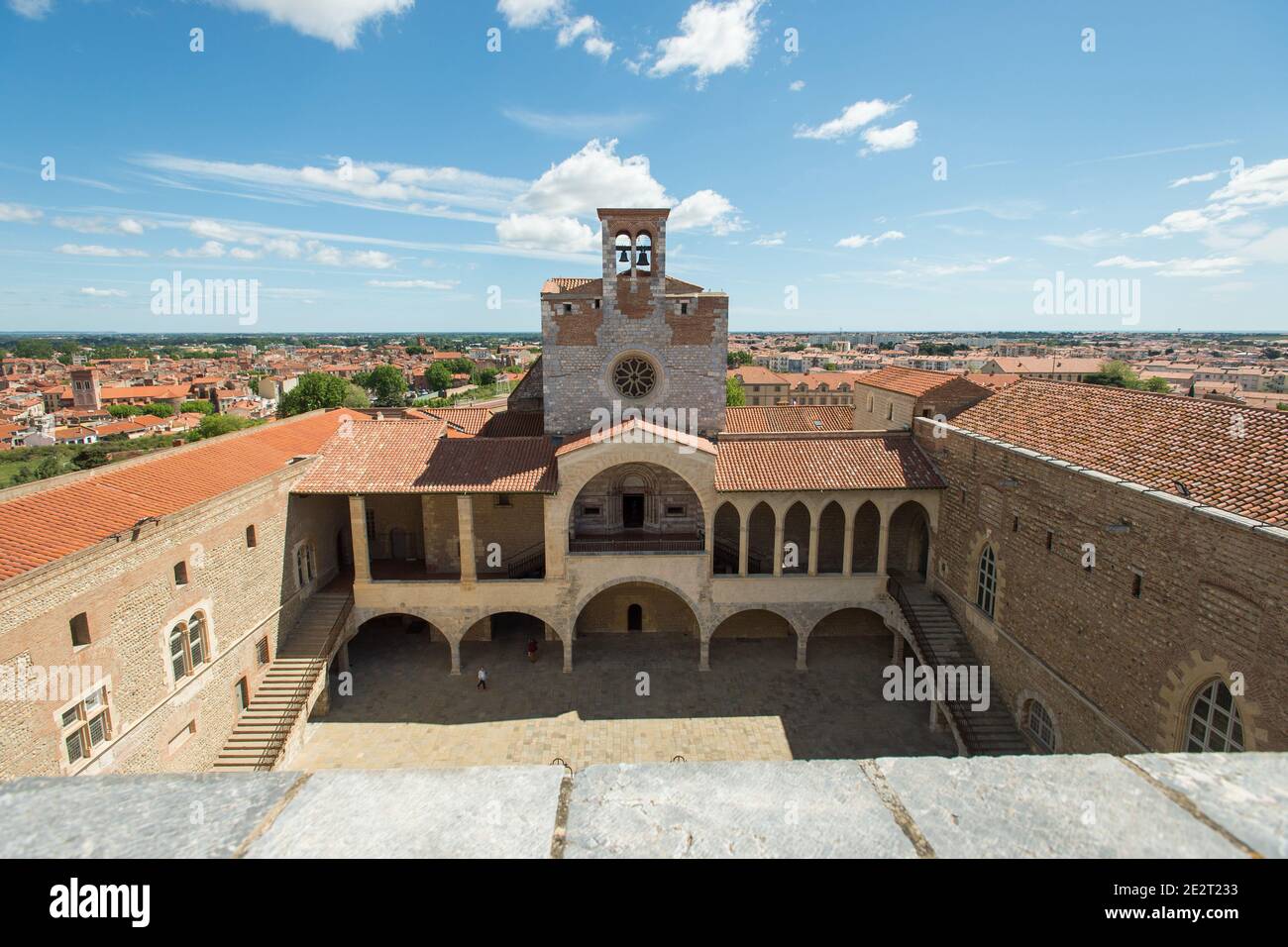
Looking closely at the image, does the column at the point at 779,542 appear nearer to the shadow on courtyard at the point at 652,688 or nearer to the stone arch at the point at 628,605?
the shadow on courtyard at the point at 652,688

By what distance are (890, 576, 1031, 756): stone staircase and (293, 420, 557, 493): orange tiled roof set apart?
40.1ft

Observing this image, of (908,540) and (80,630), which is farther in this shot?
(908,540)

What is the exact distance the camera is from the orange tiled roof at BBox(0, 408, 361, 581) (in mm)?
13531

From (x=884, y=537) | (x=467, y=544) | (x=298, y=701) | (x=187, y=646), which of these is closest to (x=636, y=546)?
(x=467, y=544)

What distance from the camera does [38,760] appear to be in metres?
12.1

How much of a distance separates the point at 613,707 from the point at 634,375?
1188cm

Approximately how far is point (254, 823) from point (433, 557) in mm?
22927

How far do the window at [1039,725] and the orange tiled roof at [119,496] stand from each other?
2182 centimetres

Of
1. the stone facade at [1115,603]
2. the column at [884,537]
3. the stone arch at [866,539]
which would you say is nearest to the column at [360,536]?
the column at [884,537]

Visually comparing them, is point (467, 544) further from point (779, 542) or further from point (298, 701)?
point (779, 542)

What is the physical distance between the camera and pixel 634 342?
2491 cm

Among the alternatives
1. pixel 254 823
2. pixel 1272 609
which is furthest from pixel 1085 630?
pixel 254 823

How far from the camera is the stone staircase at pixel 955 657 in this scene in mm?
17359
